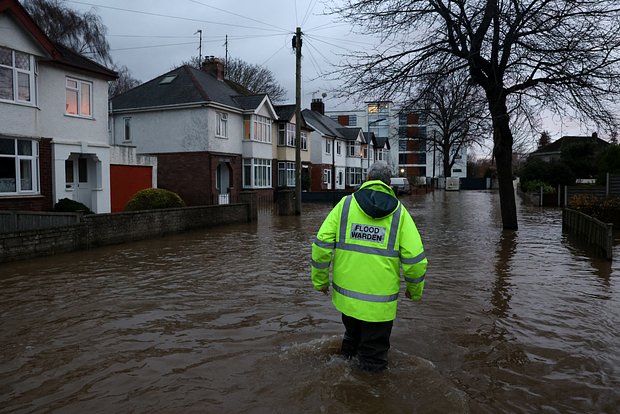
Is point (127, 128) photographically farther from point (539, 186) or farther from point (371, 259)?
point (371, 259)

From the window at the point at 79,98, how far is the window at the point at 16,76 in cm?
175

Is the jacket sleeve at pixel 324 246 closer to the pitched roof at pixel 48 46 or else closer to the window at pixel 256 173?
the pitched roof at pixel 48 46

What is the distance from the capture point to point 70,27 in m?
26.3

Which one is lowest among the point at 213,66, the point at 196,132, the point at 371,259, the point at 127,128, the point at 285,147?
the point at 371,259

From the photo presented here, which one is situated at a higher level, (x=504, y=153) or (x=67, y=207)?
(x=504, y=153)

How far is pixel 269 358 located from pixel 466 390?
1.90 metres

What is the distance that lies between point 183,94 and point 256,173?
6.91m

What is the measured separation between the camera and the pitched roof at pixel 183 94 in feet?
92.2

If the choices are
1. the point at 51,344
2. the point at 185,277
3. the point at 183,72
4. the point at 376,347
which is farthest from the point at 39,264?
the point at 183,72

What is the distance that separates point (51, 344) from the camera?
18.1 ft

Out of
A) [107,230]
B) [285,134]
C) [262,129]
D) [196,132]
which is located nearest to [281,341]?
[107,230]

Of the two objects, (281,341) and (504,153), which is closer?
(281,341)

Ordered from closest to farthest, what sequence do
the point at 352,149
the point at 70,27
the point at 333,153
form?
the point at 70,27 < the point at 333,153 < the point at 352,149

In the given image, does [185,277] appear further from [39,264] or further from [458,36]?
[458,36]
